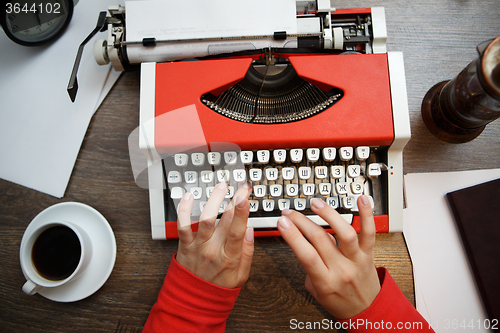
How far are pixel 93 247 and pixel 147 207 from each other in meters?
0.20

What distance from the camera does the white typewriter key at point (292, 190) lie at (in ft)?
2.81

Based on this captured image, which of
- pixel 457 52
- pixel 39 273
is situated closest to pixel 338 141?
pixel 457 52

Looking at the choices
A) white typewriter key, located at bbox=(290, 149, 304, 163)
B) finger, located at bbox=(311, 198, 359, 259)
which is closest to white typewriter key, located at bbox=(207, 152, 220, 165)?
white typewriter key, located at bbox=(290, 149, 304, 163)

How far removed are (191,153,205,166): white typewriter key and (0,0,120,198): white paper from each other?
0.45 m

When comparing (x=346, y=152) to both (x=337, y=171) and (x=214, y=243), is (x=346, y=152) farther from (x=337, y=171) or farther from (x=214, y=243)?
(x=214, y=243)

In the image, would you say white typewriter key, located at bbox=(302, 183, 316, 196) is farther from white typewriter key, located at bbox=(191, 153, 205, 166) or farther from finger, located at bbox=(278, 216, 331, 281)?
white typewriter key, located at bbox=(191, 153, 205, 166)

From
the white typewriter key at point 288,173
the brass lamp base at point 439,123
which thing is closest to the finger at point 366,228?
the white typewriter key at point 288,173

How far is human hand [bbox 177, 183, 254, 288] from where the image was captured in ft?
2.45

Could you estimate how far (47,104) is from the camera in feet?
3.39

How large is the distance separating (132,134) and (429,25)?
111cm

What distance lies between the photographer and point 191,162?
3.01 ft

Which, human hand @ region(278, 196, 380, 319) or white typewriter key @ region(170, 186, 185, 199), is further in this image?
white typewriter key @ region(170, 186, 185, 199)

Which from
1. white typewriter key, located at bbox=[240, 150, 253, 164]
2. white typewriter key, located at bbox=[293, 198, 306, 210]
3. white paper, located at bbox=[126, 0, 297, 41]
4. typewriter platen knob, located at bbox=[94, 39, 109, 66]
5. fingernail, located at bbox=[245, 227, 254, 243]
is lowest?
fingernail, located at bbox=[245, 227, 254, 243]

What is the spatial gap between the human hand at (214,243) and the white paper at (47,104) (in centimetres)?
53
